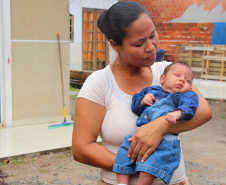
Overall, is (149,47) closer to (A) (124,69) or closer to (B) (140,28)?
(B) (140,28)

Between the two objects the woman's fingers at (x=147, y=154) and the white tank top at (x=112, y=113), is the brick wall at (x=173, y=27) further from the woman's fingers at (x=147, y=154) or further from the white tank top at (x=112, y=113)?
the woman's fingers at (x=147, y=154)

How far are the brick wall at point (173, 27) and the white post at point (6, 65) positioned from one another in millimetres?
7890

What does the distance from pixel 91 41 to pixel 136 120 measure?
13.7m

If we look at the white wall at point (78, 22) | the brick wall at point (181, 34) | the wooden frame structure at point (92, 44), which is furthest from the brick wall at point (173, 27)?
the wooden frame structure at point (92, 44)

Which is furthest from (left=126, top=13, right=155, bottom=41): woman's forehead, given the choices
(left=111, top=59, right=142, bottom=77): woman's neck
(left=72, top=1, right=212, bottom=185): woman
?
(left=111, top=59, right=142, bottom=77): woman's neck

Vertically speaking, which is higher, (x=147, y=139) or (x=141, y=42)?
(x=141, y=42)

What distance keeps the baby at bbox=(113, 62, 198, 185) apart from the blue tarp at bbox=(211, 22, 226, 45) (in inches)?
335

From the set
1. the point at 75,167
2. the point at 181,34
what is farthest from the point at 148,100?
the point at 181,34

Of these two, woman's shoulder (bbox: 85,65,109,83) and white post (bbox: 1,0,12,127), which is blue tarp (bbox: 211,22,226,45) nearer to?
white post (bbox: 1,0,12,127)

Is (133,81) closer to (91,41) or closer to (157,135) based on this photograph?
(157,135)

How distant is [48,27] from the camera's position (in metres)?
6.37

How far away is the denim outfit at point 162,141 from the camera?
151 cm

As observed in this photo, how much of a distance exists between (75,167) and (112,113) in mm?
3020

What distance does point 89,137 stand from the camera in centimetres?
160
